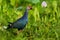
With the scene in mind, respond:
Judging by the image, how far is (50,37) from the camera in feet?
14.2

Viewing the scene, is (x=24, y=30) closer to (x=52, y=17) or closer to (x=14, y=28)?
(x=14, y=28)

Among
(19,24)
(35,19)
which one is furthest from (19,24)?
(35,19)

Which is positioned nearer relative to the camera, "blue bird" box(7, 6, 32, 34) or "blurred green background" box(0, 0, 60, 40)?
"blue bird" box(7, 6, 32, 34)

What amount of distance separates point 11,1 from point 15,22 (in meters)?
0.63

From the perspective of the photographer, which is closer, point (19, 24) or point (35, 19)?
point (19, 24)

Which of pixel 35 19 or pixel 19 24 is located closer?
pixel 19 24

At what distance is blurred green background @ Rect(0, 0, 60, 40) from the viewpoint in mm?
4248

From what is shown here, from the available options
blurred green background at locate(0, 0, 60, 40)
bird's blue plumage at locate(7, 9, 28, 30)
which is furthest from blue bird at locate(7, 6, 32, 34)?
blurred green background at locate(0, 0, 60, 40)

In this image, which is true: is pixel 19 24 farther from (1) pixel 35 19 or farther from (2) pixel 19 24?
(1) pixel 35 19

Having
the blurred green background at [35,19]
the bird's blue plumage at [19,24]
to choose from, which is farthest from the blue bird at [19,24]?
the blurred green background at [35,19]

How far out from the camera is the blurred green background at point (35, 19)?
167 inches

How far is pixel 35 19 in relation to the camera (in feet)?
14.8

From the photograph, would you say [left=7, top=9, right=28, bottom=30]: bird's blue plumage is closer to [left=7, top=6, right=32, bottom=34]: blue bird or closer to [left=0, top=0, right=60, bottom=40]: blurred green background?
[left=7, top=6, right=32, bottom=34]: blue bird

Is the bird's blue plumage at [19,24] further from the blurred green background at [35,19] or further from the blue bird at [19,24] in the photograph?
the blurred green background at [35,19]
